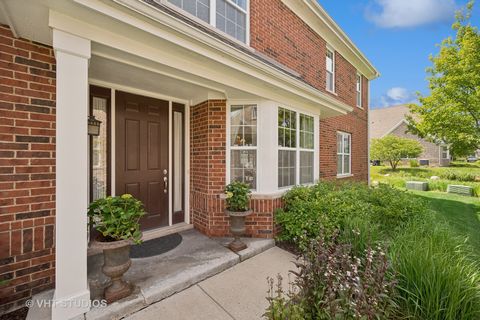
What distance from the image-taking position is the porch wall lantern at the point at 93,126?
3457 mm

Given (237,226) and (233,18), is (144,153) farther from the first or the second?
(233,18)

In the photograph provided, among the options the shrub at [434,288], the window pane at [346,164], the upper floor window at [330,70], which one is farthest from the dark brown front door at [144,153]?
the window pane at [346,164]

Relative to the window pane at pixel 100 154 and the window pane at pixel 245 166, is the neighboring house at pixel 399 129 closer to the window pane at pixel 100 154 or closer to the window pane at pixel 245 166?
the window pane at pixel 245 166

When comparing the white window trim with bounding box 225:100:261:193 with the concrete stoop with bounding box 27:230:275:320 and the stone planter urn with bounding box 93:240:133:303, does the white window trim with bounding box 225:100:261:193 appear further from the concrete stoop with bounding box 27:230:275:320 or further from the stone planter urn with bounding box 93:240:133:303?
the stone planter urn with bounding box 93:240:133:303

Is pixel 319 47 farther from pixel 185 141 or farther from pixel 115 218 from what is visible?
pixel 115 218

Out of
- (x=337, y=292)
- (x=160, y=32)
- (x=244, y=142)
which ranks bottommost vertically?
(x=337, y=292)

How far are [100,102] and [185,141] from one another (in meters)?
1.69

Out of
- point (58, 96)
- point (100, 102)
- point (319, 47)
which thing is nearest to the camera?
point (58, 96)

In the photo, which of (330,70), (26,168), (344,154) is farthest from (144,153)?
(344,154)

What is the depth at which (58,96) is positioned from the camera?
2.14 meters

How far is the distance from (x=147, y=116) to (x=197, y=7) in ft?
7.58

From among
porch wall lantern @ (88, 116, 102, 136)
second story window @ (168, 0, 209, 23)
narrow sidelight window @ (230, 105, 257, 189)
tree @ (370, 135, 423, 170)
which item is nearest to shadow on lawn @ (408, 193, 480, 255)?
narrow sidelight window @ (230, 105, 257, 189)

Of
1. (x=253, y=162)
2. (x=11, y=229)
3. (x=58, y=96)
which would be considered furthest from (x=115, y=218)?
(x=253, y=162)

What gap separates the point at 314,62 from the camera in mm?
7289
